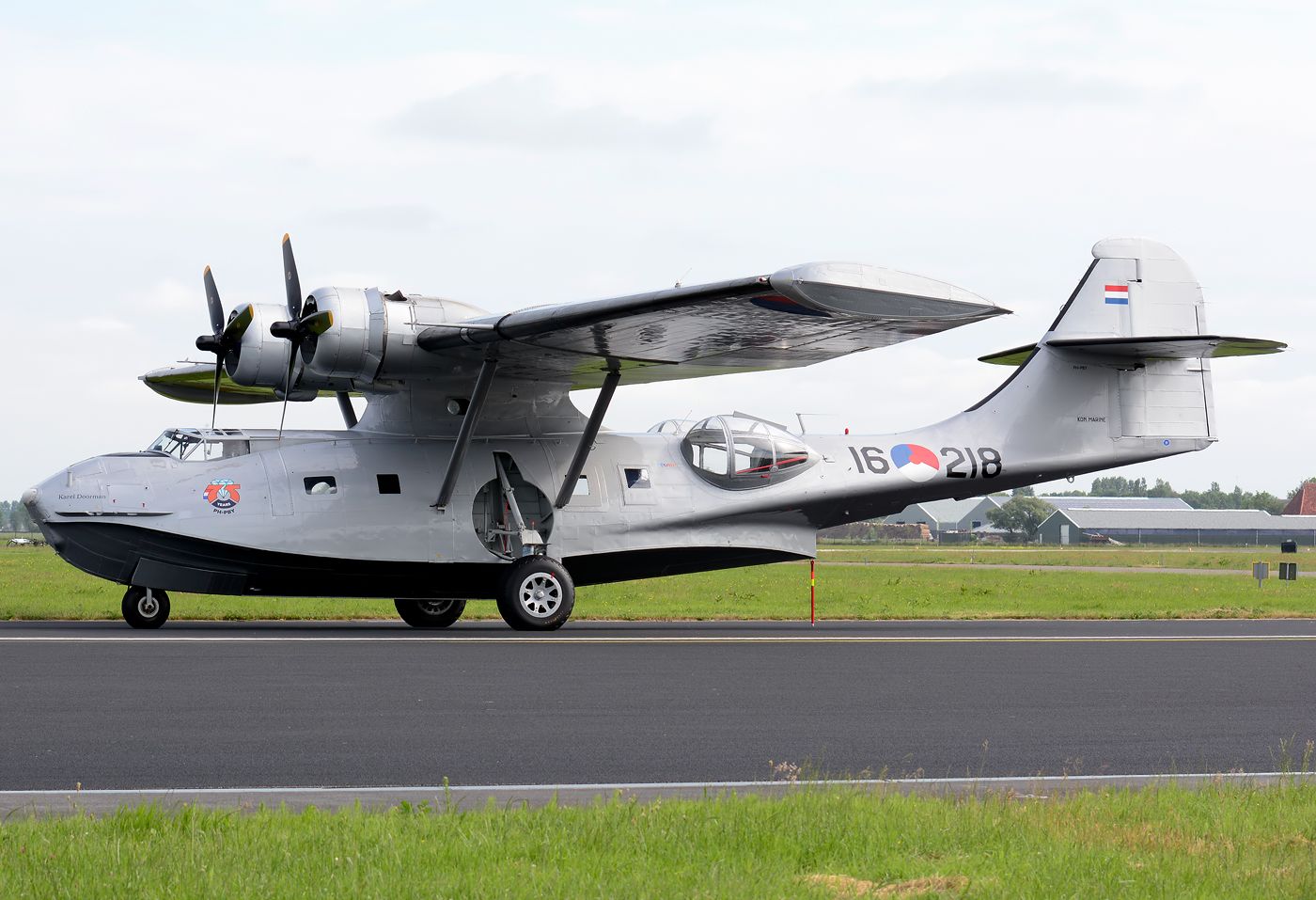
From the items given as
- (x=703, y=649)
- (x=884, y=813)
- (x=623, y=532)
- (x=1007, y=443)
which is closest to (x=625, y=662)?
(x=703, y=649)

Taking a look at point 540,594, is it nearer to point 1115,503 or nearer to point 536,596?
point 536,596

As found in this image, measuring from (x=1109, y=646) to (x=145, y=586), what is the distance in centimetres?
1266

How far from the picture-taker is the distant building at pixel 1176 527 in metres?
128

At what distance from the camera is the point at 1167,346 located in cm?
2300

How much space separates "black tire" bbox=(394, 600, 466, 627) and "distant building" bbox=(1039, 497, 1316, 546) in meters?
114

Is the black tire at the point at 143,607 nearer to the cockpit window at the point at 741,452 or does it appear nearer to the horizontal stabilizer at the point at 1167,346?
the cockpit window at the point at 741,452

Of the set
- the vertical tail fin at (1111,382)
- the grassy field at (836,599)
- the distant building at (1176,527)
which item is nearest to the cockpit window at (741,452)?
the vertical tail fin at (1111,382)

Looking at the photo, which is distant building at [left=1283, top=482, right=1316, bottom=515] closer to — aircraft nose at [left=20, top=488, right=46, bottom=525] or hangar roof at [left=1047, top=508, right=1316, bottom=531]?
hangar roof at [left=1047, top=508, right=1316, bottom=531]

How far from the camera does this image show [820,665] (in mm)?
15195

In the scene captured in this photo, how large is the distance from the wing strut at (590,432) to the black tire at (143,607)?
581cm

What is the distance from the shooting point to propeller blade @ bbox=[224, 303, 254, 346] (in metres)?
20.7

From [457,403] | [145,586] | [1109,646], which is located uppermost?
[457,403]

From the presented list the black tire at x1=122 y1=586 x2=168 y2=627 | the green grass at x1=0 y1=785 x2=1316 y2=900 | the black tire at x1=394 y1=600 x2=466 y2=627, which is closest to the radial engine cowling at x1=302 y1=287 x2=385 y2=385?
the black tire at x1=122 y1=586 x2=168 y2=627

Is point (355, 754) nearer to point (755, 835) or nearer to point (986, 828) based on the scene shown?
point (755, 835)
